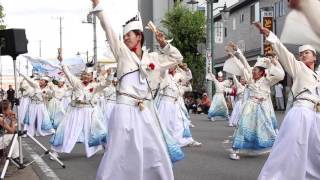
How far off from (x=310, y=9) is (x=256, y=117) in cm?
820

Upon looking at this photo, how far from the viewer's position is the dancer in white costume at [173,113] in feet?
42.4

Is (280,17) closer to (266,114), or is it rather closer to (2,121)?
(266,114)

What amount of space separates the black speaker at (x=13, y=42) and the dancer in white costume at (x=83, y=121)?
6.84 feet

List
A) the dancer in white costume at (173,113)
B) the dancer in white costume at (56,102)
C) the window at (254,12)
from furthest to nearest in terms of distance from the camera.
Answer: the window at (254,12) < the dancer in white costume at (56,102) < the dancer in white costume at (173,113)

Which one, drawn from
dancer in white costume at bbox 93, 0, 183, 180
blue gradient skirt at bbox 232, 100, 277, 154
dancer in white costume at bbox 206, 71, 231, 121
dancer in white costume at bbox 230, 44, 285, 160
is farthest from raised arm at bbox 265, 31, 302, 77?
dancer in white costume at bbox 206, 71, 231, 121

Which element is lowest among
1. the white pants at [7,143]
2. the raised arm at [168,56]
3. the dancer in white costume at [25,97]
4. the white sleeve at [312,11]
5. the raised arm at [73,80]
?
the white pants at [7,143]

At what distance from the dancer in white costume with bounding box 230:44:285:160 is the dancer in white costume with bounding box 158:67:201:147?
7.44 feet

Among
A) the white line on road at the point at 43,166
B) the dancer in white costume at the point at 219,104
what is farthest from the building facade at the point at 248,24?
the white line on road at the point at 43,166

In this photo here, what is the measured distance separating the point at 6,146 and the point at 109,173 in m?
4.04

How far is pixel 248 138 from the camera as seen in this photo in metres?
10.6

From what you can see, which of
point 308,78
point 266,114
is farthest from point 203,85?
point 308,78

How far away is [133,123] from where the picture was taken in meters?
6.21

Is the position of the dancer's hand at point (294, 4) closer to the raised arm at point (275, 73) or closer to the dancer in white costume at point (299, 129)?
the dancer in white costume at point (299, 129)

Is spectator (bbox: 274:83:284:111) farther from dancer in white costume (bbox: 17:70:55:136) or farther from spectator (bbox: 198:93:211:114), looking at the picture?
dancer in white costume (bbox: 17:70:55:136)
